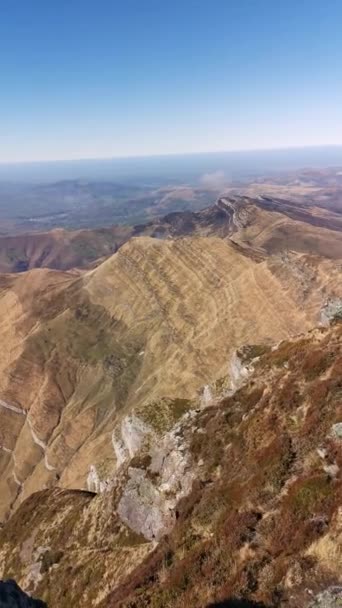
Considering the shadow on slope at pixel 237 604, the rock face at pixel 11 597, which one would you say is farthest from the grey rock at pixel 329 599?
the rock face at pixel 11 597

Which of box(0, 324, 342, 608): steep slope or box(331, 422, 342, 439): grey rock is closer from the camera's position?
box(0, 324, 342, 608): steep slope

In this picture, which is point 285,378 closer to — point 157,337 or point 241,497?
point 241,497

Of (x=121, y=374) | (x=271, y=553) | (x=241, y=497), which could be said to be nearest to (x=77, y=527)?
(x=241, y=497)

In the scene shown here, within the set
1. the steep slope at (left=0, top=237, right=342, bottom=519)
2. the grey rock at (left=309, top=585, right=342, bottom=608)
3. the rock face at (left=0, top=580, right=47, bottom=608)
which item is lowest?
the steep slope at (left=0, top=237, right=342, bottom=519)

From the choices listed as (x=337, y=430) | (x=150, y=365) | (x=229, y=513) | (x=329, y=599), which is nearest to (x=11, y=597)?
(x=229, y=513)

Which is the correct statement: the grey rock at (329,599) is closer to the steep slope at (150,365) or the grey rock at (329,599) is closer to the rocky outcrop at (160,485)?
the rocky outcrop at (160,485)

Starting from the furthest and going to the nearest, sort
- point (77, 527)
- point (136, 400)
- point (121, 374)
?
point (121, 374)
point (136, 400)
point (77, 527)

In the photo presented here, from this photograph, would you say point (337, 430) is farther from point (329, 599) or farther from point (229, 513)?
point (329, 599)

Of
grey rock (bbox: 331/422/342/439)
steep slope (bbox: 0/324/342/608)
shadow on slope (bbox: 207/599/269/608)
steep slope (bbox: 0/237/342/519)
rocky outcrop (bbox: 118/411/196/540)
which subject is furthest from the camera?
steep slope (bbox: 0/237/342/519)

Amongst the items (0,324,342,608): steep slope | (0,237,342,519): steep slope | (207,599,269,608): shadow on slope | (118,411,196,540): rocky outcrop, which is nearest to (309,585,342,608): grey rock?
(0,324,342,608): steep slope

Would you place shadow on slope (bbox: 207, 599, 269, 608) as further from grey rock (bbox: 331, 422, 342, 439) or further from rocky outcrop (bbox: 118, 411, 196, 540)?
rocky outcrop (bbox: 118, 411, 196, 540)
